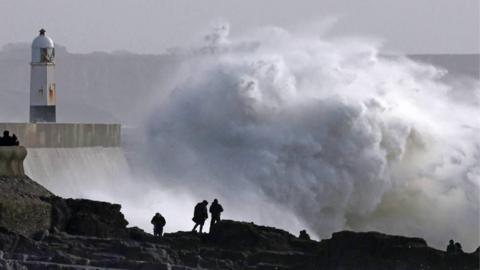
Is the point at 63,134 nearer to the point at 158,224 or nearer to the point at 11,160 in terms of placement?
the point at 11,160

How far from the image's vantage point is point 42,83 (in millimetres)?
29484

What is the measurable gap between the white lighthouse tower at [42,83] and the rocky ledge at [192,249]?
27.8 ft

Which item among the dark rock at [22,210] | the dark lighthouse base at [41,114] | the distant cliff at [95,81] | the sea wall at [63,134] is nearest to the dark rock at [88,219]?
the dark rock at [22,210]

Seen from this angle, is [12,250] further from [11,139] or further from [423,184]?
[423,184]

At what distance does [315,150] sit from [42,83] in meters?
5.26

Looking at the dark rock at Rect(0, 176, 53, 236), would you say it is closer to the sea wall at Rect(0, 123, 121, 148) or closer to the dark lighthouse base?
the sea wall at Rect(0, 123, 121, 148)

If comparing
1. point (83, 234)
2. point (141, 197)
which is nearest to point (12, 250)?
point (83, 234)

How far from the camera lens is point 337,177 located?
102ft

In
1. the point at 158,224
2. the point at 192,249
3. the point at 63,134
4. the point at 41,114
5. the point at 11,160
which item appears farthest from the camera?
the point at 41,114

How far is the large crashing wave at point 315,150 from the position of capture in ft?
101

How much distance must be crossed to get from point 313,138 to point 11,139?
10300 mm

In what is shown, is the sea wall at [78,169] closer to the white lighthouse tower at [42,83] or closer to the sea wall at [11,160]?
the white lighthouse tower at [42,83]

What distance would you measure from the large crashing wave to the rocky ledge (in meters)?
8.46

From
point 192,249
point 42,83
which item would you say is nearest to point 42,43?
point 42,83
